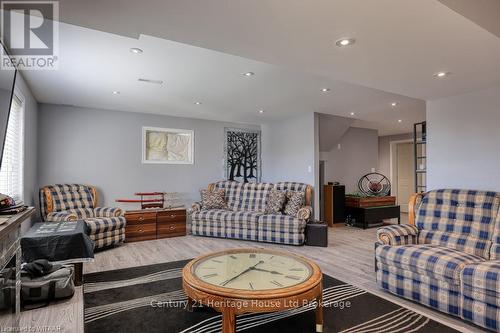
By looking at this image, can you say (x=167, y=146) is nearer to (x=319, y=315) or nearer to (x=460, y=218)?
(x=319, y=315)

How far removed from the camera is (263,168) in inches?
263

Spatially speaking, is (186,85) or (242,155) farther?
(242,155)

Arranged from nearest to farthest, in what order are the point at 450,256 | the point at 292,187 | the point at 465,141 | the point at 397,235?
the point at 450,256
the point at 397,235
the point at 465,141
the point at 292,187

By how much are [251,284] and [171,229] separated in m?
3.49

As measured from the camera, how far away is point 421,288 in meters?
2.43

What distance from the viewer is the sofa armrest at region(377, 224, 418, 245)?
2.78 m

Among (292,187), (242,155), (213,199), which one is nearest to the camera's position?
(292,187)

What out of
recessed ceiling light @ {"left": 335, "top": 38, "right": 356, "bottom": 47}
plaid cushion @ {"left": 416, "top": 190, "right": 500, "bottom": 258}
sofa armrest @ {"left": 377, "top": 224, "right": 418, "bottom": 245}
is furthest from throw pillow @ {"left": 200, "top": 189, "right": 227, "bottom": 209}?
recessed ceiling light @ {"left": 335, "top": 38, "right": 356, "bottom": 47}

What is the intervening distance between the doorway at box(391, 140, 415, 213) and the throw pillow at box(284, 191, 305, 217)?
433 centimetres

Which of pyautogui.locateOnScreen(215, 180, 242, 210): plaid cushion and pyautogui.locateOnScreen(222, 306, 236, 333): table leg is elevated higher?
pyautogui.locateOnScreen(215, 180, 242, 210): plaid cushion

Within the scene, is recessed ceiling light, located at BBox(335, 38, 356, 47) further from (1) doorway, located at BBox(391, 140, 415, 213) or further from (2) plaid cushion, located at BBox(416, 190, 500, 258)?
(1) doorway, located at BBox(391, 140, 415, 213)

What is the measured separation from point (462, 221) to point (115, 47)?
3806mm

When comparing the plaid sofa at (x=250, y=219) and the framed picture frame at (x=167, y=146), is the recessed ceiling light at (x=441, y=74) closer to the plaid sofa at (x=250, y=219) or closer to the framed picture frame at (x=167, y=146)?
the plaid sofa at (x=250, y=219)

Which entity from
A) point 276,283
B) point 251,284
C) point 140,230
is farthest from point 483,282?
point 140,230
